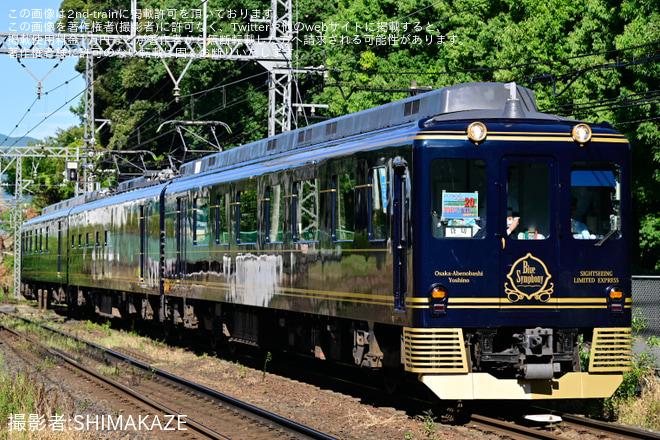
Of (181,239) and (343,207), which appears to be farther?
(181,239)

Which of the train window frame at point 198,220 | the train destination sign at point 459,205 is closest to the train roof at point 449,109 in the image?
the train destination sign at point 459,205

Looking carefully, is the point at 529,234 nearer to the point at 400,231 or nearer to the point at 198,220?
the point at 400,231

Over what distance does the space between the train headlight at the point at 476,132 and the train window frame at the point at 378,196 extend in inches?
44.3

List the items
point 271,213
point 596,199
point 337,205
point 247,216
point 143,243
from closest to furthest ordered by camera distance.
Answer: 1. point 596,199
2. point 337,205
3. point 271,213
4. point 247,216
5. point 143,243

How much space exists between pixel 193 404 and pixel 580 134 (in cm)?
598

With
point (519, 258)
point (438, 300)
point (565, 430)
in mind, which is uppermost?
point (519, 258)

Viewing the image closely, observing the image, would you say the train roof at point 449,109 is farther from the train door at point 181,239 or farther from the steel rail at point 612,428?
the train door at point 181,239

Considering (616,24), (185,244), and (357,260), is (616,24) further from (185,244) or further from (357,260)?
(357,260)

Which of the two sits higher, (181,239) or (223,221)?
(223,221)

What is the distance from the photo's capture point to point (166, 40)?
89.8ft

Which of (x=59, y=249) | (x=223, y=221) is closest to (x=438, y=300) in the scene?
(x=223, y=221)

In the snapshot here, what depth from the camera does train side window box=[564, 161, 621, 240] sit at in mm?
10898

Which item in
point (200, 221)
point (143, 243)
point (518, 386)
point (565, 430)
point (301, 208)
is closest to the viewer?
point (565, 430)

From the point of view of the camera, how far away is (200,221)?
728 inches
